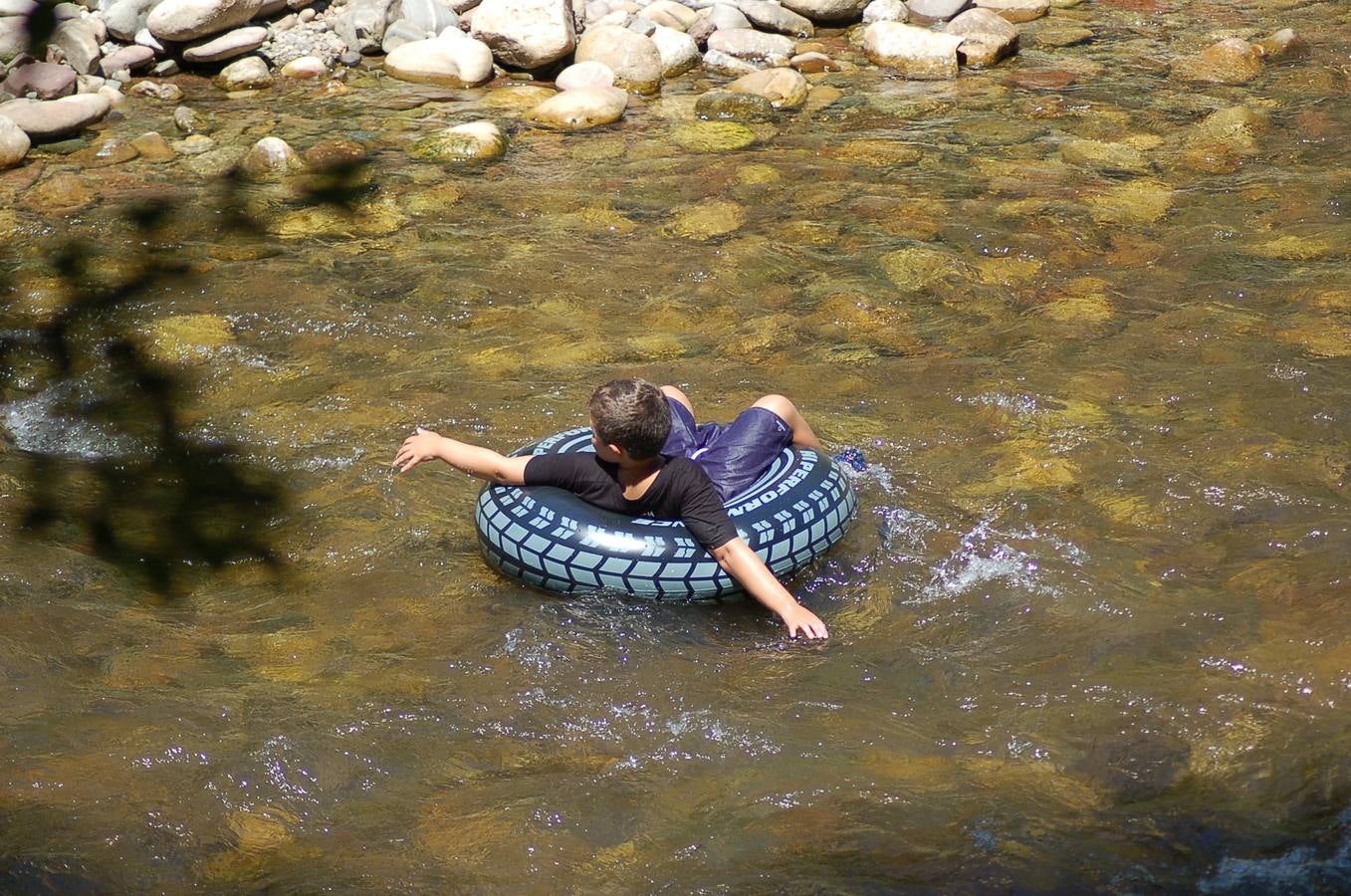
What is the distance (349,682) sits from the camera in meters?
4.91

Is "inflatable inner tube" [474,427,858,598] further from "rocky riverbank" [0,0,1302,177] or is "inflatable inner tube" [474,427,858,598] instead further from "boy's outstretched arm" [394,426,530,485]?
"rocky riverbank" [0,0,1302,177]

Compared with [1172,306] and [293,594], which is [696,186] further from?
[293,594]

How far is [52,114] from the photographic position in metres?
10.5

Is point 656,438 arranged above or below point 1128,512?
above

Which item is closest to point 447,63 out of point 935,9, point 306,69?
point 306,69

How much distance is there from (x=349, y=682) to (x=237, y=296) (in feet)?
13.8

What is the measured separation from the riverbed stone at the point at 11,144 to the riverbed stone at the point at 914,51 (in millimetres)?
7327

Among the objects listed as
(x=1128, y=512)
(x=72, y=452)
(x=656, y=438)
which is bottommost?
(x=72, y=452)

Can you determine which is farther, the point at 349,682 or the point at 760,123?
the point at 760,123

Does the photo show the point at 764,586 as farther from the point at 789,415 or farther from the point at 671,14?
the point at 671,14

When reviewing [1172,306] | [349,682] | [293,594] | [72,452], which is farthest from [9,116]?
[1172,306]

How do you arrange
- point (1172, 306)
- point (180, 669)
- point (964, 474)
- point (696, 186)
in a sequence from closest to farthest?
point (180, 669), point (964, 474), point (1172, 306), point (696, 186)

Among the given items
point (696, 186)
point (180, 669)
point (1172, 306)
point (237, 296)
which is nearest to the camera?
point (180, 669)

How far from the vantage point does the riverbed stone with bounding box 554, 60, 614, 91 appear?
11.6m
